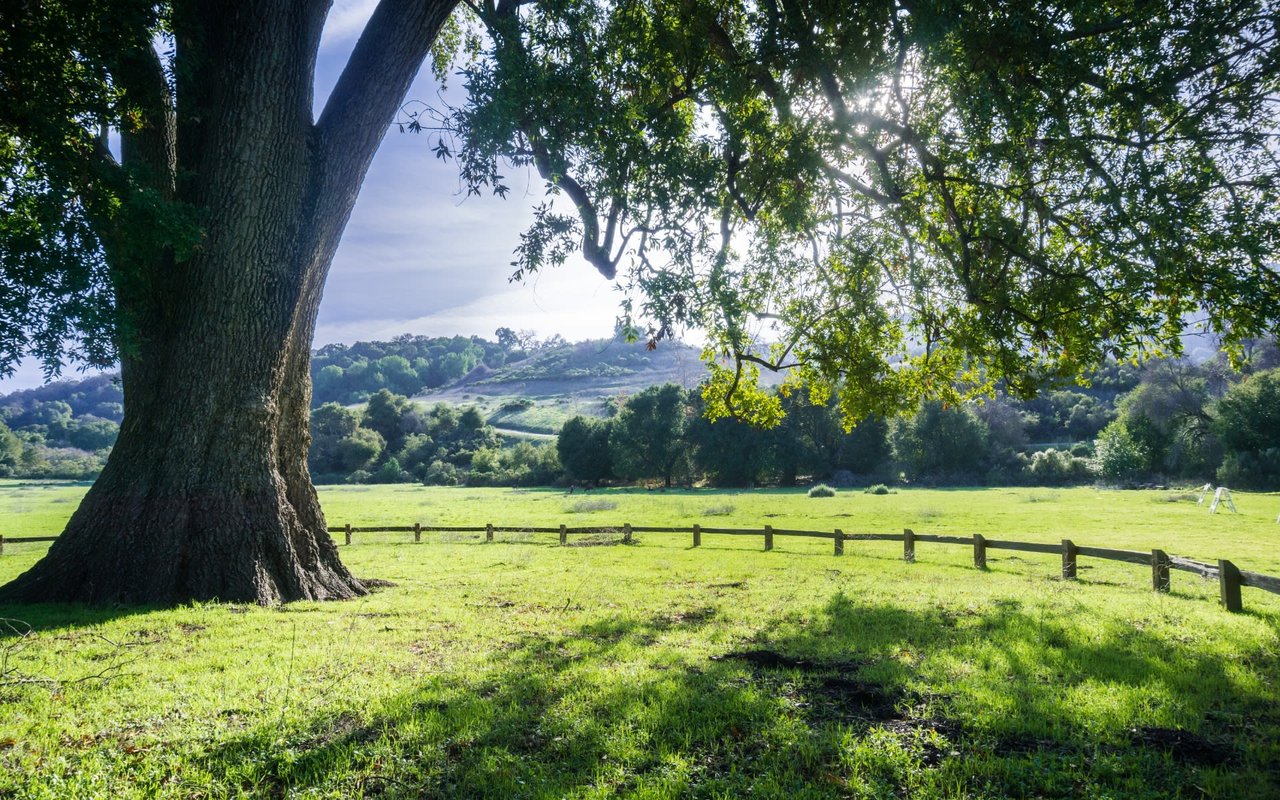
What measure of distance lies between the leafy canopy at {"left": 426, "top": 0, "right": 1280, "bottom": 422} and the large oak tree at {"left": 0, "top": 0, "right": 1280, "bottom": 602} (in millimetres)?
57

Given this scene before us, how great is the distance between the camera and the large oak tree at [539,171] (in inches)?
292

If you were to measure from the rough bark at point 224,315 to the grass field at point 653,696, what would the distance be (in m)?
0.91

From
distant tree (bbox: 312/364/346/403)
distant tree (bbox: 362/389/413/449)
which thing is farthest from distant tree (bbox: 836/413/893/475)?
distant tree (bbox: 312/364/346/403)

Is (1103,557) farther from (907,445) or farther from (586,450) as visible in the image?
(907,445)

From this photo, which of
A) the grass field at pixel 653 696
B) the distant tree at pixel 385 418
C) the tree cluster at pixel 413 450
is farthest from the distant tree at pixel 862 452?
the distant tree at pixel 385 418

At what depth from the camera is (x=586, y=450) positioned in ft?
217

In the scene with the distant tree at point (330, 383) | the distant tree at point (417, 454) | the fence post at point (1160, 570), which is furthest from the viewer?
the distant tree at point (330, 383)

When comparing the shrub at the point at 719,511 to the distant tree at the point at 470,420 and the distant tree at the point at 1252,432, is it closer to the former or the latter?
the distant tree at the point at 1252,432

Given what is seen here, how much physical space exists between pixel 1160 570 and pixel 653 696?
11641 mm

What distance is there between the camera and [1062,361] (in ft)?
38.4

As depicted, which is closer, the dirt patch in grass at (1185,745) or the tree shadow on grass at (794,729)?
the tree shadow on grass at (794,729)

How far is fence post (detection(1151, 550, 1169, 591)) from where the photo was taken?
1159 centimetres

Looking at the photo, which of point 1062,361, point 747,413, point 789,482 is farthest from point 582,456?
point 1062,361

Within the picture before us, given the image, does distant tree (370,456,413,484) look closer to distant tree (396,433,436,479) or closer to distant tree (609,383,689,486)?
distant tree (396,433,436,479)
